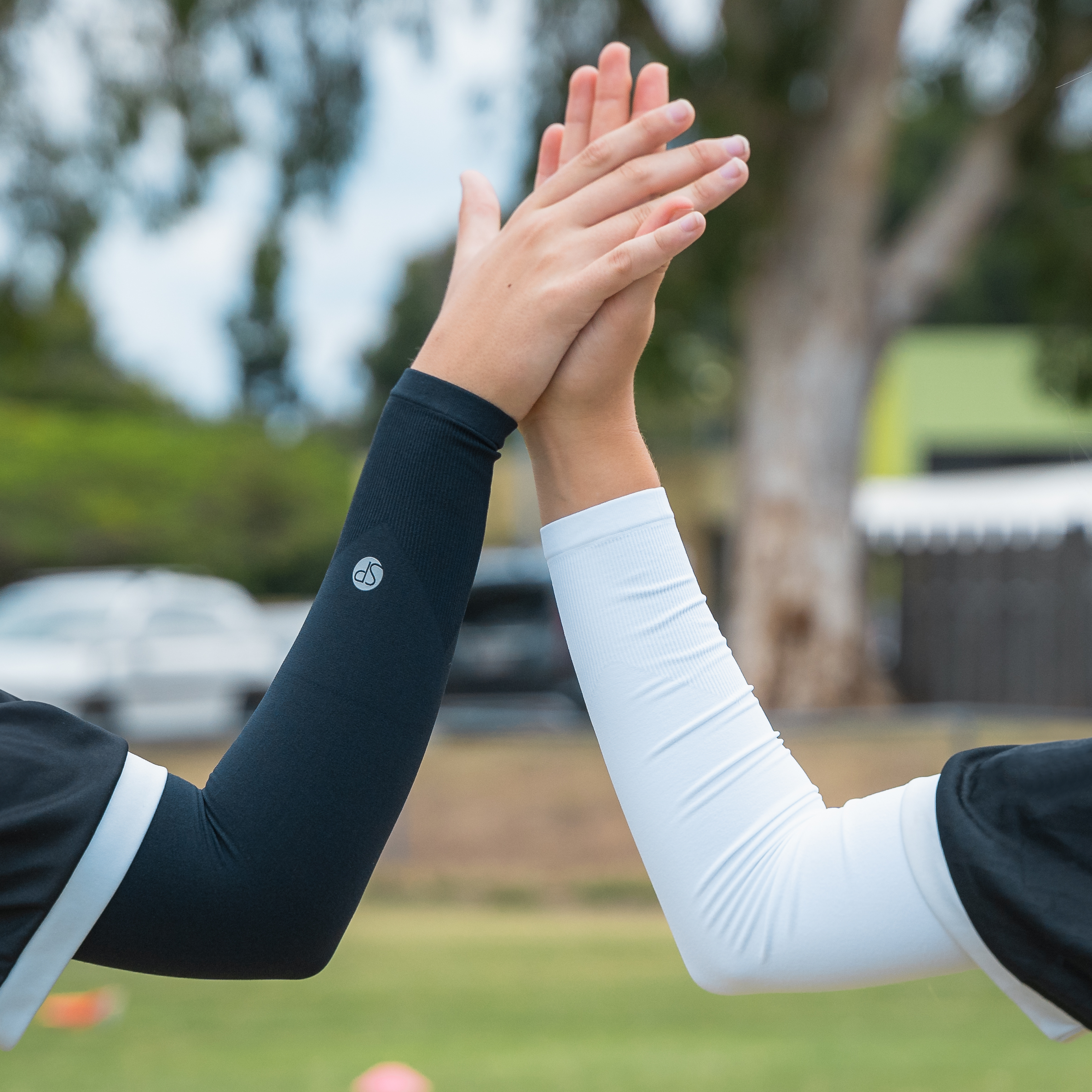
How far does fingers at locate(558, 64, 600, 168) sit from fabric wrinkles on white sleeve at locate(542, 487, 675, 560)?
0.37 meters

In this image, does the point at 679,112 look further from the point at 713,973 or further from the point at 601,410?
the point at 713,973

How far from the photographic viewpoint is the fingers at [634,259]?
1112 millimetres

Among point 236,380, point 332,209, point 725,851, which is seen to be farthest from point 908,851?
point 236,380

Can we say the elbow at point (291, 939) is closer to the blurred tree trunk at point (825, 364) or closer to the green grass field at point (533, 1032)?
the green grass field at point (533, 1032)

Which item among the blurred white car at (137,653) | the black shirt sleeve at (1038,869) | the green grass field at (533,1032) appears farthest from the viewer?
the blurred white car at (137,653)

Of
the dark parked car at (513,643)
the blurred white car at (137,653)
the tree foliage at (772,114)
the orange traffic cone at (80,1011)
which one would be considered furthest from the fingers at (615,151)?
the dark parked car at (513,643)

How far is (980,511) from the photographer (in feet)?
55.6

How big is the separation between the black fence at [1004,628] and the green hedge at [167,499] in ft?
54.8

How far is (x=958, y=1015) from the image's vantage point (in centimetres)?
562

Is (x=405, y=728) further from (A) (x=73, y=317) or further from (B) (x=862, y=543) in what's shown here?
(A) (x=73, y=317)

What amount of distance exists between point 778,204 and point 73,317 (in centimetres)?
3232

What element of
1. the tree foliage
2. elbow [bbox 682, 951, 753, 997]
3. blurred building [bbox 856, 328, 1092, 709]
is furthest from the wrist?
blurred building [bbox 856, 328, 1092, 709]

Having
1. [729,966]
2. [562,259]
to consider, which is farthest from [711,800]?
[562,259]

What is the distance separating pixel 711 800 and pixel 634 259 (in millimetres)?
435
